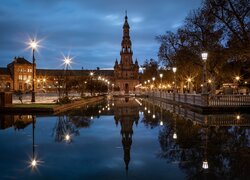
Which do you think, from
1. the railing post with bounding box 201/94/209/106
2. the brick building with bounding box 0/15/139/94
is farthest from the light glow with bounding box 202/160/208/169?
the brick building with bounding box 0/15/139/94

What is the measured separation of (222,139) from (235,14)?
21.9 m

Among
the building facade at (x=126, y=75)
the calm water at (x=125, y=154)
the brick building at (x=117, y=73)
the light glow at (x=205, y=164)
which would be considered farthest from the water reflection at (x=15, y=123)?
the building facade at (x=126, y=75)

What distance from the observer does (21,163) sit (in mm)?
8781

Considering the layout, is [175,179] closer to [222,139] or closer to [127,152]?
[127,152]

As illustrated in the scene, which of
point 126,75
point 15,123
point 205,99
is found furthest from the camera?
point 126,75

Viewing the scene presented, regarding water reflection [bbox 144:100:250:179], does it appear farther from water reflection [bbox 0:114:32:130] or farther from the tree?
the tree

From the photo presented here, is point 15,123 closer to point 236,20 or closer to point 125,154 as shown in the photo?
point 125,154

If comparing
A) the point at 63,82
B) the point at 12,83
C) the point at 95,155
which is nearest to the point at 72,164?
the point at 95,155

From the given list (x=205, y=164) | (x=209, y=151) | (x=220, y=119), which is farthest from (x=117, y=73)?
(x=205, y=164)

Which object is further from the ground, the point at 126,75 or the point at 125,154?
the point at 126,75

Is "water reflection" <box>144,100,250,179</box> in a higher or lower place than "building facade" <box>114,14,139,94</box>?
lower

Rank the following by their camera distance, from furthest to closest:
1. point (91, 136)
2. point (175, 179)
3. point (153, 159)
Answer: point (91, 136) → point (153, 159) → point (175, 179)

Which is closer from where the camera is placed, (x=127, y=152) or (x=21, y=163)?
(x=21, y=163)

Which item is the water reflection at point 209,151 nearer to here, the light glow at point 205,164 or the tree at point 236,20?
the light glow at point 205,164
